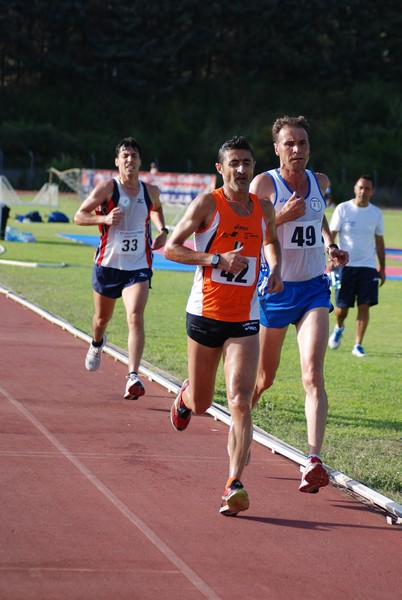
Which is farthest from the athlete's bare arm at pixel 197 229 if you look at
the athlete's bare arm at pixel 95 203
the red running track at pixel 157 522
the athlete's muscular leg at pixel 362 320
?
the athlete's muscular leg at pixel 362 320

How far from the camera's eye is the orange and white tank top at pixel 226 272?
22.9 feet

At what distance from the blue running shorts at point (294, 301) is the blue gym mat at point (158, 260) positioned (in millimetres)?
12138

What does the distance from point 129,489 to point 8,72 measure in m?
78.5

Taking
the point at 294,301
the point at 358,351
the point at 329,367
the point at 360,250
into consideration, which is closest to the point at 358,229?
the point at 360,250

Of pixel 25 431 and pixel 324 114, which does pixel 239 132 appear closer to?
pixel 324 114

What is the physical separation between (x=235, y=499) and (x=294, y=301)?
182 centimetres

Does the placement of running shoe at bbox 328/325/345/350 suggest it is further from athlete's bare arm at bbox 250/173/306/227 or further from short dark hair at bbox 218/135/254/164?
short dark hair at bbox 218/135/254/164

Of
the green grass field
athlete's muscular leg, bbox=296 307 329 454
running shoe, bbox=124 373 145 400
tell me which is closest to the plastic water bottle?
the green grass field

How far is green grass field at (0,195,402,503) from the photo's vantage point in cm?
848

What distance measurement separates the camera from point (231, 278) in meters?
6.99

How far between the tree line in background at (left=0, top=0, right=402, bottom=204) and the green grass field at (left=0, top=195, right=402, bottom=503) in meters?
53.1

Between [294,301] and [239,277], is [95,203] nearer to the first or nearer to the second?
[294,301]

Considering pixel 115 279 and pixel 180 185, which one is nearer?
pixel 115 279

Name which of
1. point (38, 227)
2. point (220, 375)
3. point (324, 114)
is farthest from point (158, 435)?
point (324, 114)
